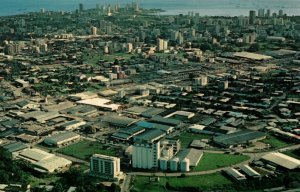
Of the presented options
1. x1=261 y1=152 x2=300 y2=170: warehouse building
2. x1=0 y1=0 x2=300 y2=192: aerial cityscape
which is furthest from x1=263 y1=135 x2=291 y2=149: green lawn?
x1=261 y1=152 x2=300 y2=170: warehouse building

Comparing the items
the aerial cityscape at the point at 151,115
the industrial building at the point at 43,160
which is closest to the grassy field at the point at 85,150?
the aerial cityscape at the point at 151,115

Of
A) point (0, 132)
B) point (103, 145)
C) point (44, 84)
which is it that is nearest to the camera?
point (103, 145)

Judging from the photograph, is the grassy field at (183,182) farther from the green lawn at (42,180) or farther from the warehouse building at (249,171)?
the green lawn at (42,180)

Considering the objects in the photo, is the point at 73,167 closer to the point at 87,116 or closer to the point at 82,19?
the point at 87,116

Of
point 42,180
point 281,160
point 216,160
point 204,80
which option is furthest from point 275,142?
point 204,80

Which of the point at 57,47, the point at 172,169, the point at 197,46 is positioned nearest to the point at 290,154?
the point at 172,169
